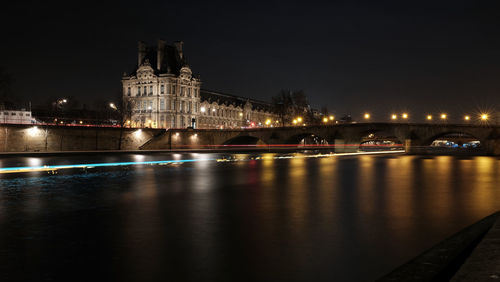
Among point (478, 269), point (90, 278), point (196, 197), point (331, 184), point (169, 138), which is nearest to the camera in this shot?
point (478, 269)

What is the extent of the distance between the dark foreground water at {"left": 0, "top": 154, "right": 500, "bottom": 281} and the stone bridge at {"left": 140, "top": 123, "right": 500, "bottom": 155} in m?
57.5

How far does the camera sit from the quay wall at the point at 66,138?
62438mm

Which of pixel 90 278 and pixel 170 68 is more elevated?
pixel 170 68

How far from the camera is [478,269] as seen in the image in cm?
530

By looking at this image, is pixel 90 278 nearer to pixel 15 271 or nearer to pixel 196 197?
pixel 15 271

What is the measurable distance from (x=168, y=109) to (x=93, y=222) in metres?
105

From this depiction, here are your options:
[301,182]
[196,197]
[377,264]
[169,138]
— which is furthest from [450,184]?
[169,138]

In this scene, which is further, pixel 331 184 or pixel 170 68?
pixel 170 68

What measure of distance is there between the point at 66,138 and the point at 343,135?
51.9 m

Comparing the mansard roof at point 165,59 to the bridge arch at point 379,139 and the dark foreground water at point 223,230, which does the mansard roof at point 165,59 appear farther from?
the dark foreground water at point 223,230

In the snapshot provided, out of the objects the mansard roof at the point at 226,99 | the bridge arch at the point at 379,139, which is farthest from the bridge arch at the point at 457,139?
the mansard roof at the point at 226,99

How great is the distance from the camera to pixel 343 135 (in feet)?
264

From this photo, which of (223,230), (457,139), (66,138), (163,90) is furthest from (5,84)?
(457,139)

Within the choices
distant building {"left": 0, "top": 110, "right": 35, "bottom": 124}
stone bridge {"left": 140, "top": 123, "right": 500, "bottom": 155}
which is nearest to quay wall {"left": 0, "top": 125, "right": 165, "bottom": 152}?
stone bridge {"left": 140, "top": 123, "right": 500, "bottom": 155}
